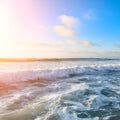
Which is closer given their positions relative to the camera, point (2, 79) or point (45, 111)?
point (45, 111)

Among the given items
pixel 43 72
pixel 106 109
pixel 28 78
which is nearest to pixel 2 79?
pixel 28 78

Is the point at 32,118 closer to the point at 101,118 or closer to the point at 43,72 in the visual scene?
the point at 101,118

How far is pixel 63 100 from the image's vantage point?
7105 millimetres

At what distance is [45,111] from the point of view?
19.2ft

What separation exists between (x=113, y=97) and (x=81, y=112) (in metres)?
2.54

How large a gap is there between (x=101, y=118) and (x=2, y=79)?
10326mm

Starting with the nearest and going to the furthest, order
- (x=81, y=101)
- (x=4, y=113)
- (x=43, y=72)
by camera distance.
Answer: (x=4, y=113) → (x=81, y=101) → (x=43, y=72)

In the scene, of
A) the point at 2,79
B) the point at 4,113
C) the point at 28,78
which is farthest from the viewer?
the point at 28,78

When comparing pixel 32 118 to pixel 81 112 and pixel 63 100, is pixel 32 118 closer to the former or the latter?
pixel 81 112

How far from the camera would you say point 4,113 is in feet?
18.8

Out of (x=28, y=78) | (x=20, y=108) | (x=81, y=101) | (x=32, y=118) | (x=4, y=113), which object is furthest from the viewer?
(x=28, y=78)

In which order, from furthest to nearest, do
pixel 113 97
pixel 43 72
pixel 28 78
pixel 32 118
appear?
pixel 43 72 → pixel 28 78 → pixel 113 97 → pixel 32 118

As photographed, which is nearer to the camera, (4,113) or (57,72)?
(4,113)

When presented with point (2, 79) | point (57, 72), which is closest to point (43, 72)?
point (57, 72)
